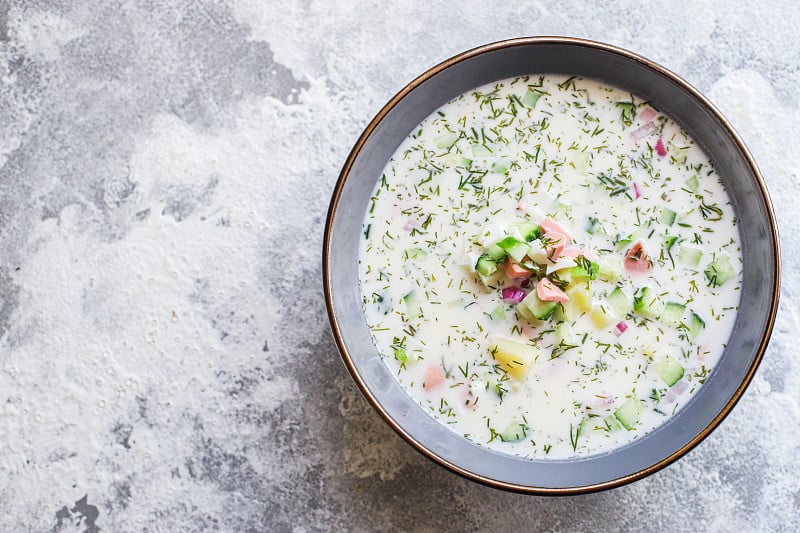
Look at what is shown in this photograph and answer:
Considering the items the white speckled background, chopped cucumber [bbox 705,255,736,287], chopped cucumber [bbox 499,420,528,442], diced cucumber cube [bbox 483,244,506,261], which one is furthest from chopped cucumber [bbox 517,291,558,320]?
the white speckled background

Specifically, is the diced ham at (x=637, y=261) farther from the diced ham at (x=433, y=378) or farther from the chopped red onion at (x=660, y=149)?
the diced ham at (x=433, y=378)

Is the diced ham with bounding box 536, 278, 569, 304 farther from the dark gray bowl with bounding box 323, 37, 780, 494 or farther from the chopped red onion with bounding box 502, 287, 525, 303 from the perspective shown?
the dark gray bowl with bounding box 323, 37, 780, 494

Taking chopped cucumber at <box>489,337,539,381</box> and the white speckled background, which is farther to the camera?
the white speckled background

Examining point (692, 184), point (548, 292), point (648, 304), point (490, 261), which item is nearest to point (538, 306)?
point (548, 292)

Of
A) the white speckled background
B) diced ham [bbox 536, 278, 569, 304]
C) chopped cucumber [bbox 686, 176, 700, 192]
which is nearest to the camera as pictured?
diced ham [bbox 536, 278, 569, 304]

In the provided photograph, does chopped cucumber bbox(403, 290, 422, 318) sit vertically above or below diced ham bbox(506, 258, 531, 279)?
below

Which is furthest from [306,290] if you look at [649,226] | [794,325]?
[794,325]

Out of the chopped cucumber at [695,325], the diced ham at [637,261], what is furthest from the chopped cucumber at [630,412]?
the diced ham at [637,261]
